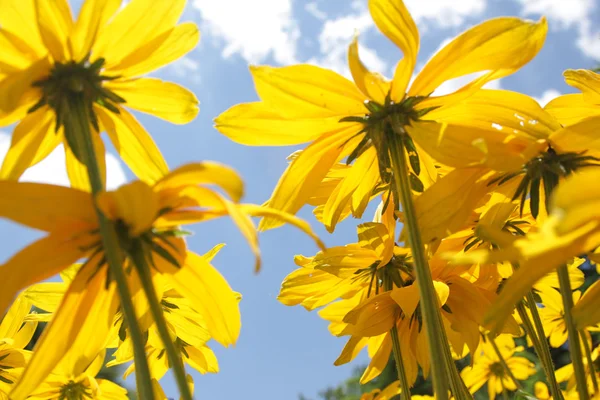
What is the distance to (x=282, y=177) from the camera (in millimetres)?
1935

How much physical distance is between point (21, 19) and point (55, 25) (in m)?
0.08

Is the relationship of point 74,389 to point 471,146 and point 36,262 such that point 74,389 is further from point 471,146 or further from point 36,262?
point 471,146

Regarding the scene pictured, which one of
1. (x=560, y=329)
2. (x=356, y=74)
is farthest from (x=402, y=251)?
(x=560, y=329)

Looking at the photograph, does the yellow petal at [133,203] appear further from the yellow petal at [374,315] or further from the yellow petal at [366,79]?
the yellow petal at [374,315]

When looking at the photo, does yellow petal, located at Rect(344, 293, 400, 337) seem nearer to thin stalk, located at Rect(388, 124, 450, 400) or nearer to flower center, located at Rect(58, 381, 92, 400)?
thin stalk, located at Rect(388, 124, 450, 400)

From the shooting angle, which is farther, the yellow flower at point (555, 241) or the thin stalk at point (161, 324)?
the thin stalk at point (161, 324)

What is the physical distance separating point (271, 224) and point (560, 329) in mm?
3489

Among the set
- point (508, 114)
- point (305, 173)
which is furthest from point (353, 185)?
point (508, 114)

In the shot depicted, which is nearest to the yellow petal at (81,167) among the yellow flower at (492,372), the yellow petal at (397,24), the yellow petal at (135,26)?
the yellow petal at (135,26)

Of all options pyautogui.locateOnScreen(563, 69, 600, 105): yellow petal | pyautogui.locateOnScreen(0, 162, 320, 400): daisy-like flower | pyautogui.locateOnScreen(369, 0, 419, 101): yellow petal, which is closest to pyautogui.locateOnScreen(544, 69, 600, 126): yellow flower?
pyautogui.locateOnScreen(563, 69, 600, 105): yellow petal

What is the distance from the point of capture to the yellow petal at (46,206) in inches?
49.6

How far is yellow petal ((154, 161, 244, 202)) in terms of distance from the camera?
3.96 feet

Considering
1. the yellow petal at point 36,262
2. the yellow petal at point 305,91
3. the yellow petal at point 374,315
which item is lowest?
the yellow petal at point 374,315

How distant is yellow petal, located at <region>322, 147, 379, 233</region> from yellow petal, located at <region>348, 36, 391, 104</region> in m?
0.24
